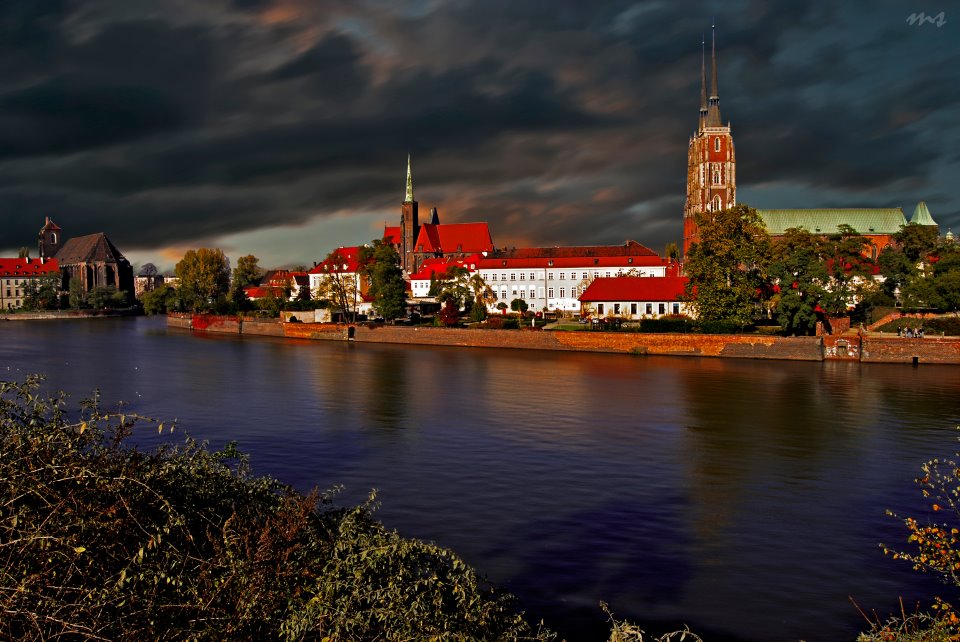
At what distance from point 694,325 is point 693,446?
32941mm

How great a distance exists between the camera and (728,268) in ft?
194

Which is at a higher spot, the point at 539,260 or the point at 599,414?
the point at 539,260

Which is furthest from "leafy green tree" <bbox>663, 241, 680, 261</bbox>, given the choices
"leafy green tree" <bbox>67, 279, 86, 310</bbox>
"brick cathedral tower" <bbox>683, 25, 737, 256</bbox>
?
"leafy green tree" <bbox>67, 279, 86, 310</bbox>

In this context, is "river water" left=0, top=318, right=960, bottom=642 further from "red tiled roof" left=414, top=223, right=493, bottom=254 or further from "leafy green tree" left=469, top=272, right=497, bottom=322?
"red tiled roof" left=414, top=223, right=493, bottom=254

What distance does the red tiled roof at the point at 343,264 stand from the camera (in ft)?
290

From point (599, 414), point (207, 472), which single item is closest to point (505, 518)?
point (207, 472)

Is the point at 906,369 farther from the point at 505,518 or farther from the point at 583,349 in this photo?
the point at 505,518

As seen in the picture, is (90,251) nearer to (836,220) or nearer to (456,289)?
(456,289)

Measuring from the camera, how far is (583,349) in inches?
2352

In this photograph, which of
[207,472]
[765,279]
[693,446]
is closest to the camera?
[207,472]

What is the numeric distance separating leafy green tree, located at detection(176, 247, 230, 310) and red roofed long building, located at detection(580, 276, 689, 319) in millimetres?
70046

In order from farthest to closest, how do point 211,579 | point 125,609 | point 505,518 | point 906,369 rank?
1. point 906,369
2. point 505,518
3. point 211,579
4. point 125,609

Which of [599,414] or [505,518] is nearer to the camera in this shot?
[505,518]

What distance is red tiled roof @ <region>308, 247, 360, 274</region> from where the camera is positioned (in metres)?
88.3
